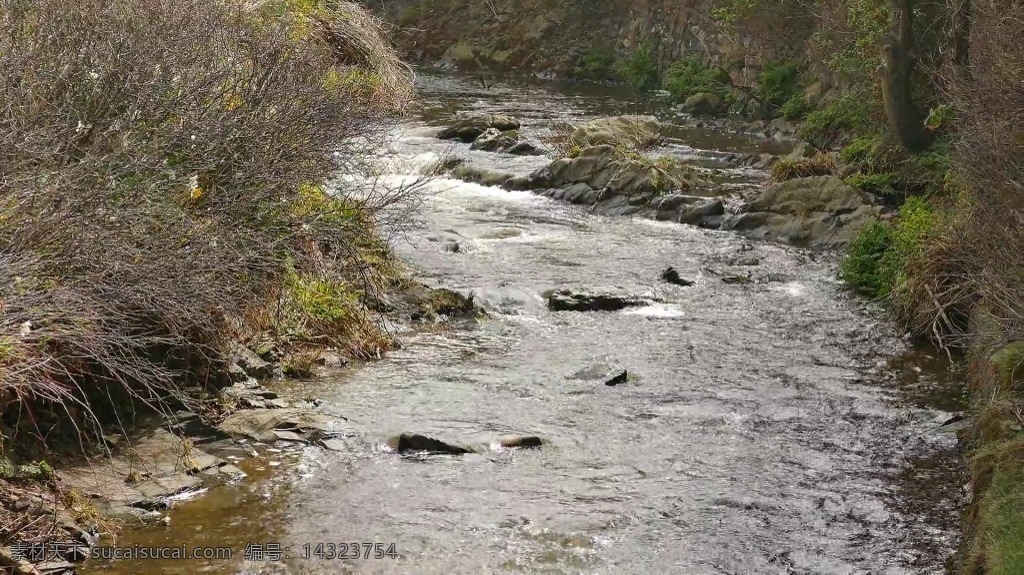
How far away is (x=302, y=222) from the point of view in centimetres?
927

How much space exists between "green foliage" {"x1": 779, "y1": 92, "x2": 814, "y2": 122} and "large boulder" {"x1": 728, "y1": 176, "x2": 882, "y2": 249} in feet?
27.0

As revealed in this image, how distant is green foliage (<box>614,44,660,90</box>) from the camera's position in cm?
3454

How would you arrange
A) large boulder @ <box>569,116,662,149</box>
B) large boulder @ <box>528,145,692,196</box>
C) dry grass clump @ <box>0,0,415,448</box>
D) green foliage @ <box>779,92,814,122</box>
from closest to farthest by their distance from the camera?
dry grass clump @ <box>0,0,415,448</box>
large boulder @ <box>528,145,692,196</box>
large boulder @ <box>569,116,662,149</box>
green foliage @ <box>779,92,814,122</box>

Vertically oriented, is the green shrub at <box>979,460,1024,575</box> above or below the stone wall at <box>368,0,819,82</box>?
below

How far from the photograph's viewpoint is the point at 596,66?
36.9 m

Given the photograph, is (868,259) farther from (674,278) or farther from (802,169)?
(802,169)

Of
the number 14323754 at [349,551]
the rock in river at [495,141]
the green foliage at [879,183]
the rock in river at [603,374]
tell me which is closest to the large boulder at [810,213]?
the green foliage at [879,183]

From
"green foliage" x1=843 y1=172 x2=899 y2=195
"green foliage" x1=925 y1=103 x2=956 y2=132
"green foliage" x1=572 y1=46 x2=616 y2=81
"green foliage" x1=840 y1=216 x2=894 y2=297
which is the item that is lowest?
"green foliage" x1=840 y1=216 x2=894 y2=297

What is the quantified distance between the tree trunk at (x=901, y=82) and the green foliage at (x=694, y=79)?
10990 millimetres

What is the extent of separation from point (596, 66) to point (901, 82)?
19981mm

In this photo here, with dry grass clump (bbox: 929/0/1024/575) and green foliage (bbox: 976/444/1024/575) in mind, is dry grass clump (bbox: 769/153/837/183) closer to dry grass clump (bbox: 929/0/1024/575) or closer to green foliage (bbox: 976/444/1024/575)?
dry grass clump (bbox: 929/0/1024/575)

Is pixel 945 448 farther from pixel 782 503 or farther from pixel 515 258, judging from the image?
pixel 515 258

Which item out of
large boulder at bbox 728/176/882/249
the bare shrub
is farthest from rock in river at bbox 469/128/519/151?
the bare shrub

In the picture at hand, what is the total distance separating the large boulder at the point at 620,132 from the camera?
73.2 ft
